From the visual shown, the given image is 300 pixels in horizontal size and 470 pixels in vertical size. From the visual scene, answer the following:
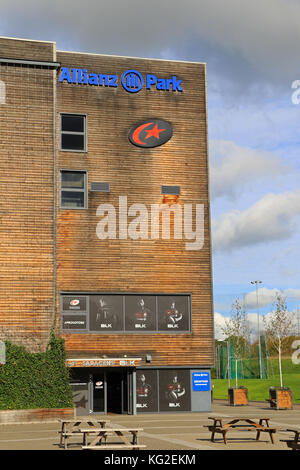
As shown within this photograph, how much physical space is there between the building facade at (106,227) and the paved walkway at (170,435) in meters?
3.09

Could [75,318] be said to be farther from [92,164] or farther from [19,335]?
[92,164]

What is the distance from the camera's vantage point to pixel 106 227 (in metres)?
34.3

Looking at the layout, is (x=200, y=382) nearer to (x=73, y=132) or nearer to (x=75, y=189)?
(x=75, y=189)

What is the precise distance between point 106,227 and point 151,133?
564 centimetres

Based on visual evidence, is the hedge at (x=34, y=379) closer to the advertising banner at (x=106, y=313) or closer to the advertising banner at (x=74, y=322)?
the advertising banner at (x=74, y=322)

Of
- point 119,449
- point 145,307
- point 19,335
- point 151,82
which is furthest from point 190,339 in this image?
point 119,449

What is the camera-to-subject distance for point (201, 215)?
35.8m

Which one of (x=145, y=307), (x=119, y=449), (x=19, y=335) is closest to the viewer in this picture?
(x=119, y=449)

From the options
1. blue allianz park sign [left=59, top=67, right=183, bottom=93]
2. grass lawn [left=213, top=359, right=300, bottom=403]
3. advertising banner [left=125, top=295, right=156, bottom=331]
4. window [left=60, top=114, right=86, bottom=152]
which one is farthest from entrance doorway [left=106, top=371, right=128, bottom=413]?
blue allianz park sign [left=59, top=67, right=183, bottom=93]

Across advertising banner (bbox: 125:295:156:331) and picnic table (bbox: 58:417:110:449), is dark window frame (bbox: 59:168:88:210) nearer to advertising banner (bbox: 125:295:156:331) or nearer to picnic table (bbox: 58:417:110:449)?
advertising banner (bbox: 125:295:156:331)

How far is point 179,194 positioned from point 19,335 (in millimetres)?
10811

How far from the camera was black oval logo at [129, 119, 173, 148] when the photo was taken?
117 ft

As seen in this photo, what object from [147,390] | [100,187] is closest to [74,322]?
[147,390]

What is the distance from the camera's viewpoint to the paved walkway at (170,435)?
61.2 ft
